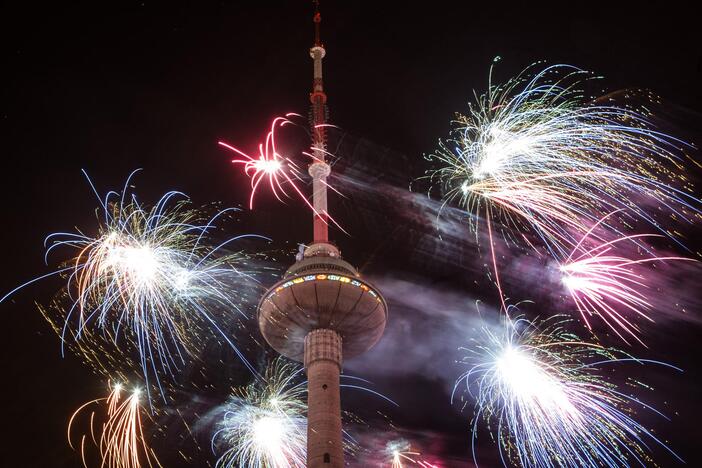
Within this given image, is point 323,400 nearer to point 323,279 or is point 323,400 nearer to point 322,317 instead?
point 322,317

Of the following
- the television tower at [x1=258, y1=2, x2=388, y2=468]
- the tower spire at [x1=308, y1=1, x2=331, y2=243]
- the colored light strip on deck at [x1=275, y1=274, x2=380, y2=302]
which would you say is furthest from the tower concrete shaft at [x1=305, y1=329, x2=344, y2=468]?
the tower spire at [x1=308, y1=1, x2=331, y2=243]

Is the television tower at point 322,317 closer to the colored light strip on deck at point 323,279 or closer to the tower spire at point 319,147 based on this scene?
the colored light strip on deck at point 323,279

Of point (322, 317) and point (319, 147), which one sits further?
point (319, 147)

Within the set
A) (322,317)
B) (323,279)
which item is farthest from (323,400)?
(323,279)

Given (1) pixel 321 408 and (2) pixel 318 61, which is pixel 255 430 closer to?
(1) pixel 321 408

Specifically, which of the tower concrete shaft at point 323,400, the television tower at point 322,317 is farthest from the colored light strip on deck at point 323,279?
the tower concrete shaft at point 323,400

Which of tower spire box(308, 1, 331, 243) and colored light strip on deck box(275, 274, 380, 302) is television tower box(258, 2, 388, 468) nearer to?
colored light strip on deck box(275, 274, 380, 302)
